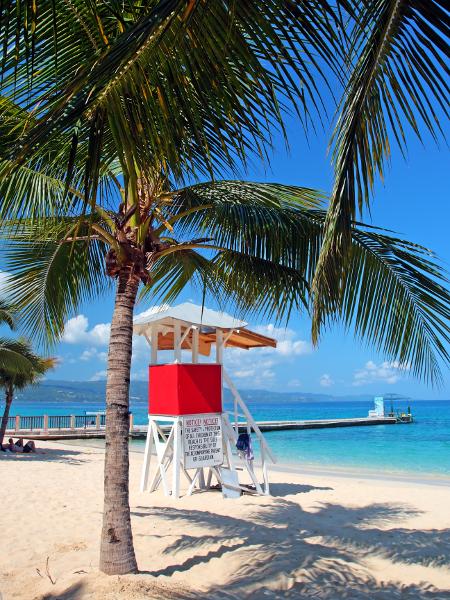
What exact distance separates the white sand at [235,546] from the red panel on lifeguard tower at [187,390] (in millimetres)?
1434

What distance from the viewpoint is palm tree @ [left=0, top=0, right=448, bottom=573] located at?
2264 millimetres

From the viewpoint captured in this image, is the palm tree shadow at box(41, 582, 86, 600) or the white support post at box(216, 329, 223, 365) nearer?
the palm tree shadow at box(41, 582, 86, 600)

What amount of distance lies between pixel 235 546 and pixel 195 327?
170 inches

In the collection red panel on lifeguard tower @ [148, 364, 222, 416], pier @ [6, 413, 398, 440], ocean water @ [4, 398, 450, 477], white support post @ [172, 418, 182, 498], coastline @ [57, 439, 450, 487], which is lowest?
ocean water @ [4, 398, 450, 477]

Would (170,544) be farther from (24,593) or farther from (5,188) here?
(5,188)

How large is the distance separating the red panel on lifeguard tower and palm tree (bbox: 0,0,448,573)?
7.80ft

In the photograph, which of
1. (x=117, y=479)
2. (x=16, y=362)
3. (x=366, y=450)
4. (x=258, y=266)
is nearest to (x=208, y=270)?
(x=258, y=266)

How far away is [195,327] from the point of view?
9523 millimetres

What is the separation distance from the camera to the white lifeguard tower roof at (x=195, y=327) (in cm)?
952

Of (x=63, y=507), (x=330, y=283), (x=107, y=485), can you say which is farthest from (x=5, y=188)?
(x=63, y=507)

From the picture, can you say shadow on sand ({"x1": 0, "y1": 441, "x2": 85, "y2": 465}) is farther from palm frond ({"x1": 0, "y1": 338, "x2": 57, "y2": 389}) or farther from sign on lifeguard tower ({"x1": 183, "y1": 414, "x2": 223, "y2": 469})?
sign on lifeguard tower ({"x1": 183, "y1": 414, "x2": 223, "y2": 469})

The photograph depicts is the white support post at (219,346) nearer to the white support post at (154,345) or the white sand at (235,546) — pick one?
the white support post at (154,345)

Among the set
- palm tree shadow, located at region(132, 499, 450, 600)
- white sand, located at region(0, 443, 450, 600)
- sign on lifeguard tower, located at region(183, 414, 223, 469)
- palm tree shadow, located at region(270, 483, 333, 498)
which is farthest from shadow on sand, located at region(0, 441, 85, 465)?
palm tree shadow, located at region(132, 499, 450, 600)

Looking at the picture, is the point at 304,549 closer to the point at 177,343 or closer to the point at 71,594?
the point at 71,594
